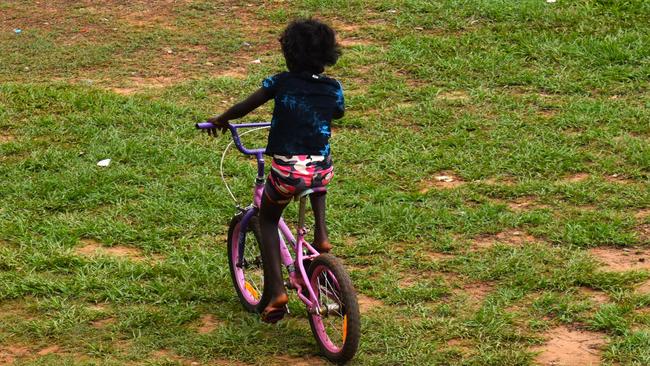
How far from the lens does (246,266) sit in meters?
5.55

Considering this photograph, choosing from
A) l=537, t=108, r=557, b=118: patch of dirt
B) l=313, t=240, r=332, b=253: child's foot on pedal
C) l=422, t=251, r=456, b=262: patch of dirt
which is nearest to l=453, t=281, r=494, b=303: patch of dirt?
l=422, t=251, r=456, b=262: patch of dirt

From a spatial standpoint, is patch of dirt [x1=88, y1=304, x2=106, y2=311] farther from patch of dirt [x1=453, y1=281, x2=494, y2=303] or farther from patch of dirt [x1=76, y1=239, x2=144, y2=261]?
patch of dirt [x1=453, y1=281, x2=494, y2=303]

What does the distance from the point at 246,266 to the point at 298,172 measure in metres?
1.03

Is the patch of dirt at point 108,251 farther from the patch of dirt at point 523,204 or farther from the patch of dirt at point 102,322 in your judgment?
the patch of dirt at point 523,204

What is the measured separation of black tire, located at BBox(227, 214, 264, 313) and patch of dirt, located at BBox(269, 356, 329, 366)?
468 mm

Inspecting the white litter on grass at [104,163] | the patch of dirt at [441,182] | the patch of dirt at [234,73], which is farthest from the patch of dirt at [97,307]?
the patch of dirt at [234,73]

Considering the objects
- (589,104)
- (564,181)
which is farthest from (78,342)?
(589,104)

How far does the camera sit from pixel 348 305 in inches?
180

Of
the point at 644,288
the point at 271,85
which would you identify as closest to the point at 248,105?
the point at 271,85

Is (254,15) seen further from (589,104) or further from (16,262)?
(16,262)

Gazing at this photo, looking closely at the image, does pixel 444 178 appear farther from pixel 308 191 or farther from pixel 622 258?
pixel 308 191

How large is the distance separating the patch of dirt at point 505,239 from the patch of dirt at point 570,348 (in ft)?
3.47

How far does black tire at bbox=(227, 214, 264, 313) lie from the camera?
5426mm

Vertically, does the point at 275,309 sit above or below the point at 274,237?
below
